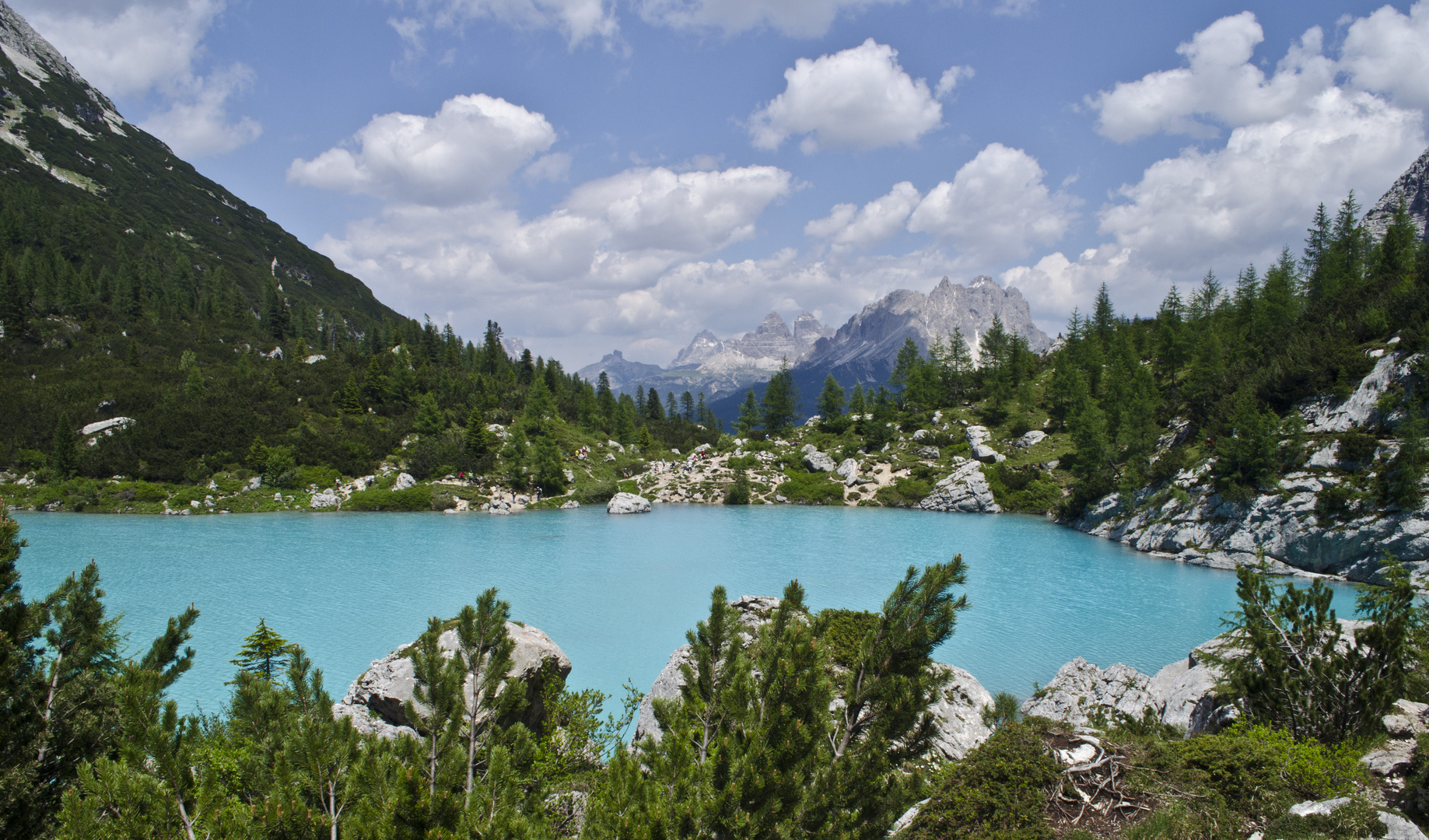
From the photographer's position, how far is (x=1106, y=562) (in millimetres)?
32969

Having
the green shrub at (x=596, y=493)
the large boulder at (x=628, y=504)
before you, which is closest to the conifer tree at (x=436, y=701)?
the large boulder at (x=628, y=504)

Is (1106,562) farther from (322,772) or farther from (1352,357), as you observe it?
(322,772)

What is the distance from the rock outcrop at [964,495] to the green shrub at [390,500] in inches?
1807

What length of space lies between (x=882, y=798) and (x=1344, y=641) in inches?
264

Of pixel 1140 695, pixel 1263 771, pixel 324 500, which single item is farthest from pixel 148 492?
pixel 1263 771

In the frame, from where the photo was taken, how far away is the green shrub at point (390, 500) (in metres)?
52.6

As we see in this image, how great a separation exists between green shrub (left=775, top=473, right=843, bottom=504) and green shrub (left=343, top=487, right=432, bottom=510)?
34610 millimetres

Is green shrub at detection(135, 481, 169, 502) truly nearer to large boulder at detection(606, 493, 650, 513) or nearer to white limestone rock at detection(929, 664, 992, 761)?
large boulder at detection(606, 493, 650, 513)

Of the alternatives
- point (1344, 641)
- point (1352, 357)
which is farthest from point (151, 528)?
point (1352, 357)

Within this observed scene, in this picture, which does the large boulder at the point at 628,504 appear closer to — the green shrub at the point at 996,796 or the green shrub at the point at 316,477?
the green shrub at the point at 316,477

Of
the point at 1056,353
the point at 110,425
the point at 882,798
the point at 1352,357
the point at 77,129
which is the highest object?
the point at 77,129

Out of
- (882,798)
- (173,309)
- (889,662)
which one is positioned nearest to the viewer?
(882,798)

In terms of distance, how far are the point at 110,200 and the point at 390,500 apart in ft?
359

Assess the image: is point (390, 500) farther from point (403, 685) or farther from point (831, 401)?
point (831, 401)
